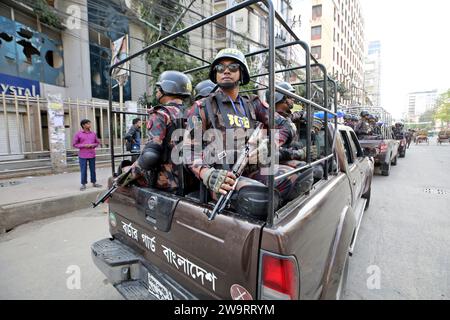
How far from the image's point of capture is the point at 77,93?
1138 centimetres

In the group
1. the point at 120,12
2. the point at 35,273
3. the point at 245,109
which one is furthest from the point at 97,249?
the point at 120,12

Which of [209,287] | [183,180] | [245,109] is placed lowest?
[209,287]

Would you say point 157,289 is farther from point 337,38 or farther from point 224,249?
point 337,38

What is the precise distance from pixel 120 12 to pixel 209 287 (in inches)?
523

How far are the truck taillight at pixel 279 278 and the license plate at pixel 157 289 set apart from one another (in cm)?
69

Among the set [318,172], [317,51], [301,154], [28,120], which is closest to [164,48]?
[28,120]

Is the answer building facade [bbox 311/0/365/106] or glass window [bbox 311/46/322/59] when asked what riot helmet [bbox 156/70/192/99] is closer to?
building facade [bbox 311/0/365/106]

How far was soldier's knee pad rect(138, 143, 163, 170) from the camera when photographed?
6.64 ft

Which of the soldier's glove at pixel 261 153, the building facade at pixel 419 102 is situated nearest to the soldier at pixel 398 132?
the soldier's glove at pixel 261 153

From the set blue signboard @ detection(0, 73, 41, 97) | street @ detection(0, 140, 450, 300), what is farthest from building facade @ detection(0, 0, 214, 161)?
street @ detection(0, 140, 450, 300)

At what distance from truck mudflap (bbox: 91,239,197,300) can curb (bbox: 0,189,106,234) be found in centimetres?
292
